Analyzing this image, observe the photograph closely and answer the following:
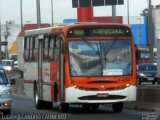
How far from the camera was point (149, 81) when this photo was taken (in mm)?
53281

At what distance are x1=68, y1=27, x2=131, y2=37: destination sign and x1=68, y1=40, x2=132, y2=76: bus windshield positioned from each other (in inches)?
10.5

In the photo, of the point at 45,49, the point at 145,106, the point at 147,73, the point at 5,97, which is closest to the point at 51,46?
the point at 45,49

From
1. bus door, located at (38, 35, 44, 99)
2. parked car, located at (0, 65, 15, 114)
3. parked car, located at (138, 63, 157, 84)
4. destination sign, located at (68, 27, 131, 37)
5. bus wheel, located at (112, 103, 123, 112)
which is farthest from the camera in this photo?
parked car, located at (138, 63, 157, 84)

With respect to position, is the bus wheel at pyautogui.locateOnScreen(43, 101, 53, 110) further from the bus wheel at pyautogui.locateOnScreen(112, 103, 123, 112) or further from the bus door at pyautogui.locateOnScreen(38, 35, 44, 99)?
the bus wheel at pyautogui.locateOnScreen(112, 103, 123, 112)

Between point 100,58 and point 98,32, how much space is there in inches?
38.0

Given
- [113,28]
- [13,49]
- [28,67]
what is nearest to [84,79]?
[113,28]

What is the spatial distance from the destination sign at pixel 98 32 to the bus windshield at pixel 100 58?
0.27 meters

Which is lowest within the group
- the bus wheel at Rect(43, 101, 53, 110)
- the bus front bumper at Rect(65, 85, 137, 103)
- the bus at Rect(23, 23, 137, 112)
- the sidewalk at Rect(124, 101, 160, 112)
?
the bus wheel at Rect(43, 101, 53, 110)

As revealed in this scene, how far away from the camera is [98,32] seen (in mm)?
23875

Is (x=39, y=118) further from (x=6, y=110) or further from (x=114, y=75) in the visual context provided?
(x=114, y=75)

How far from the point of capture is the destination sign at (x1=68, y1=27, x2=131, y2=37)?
23672mm

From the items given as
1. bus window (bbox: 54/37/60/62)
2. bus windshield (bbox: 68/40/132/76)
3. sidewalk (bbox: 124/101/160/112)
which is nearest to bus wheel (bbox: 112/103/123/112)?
sidewalk (bbox: 124/101/160/112)

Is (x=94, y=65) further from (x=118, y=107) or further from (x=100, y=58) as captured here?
(x=118, y=107)

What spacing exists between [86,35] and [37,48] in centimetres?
422
